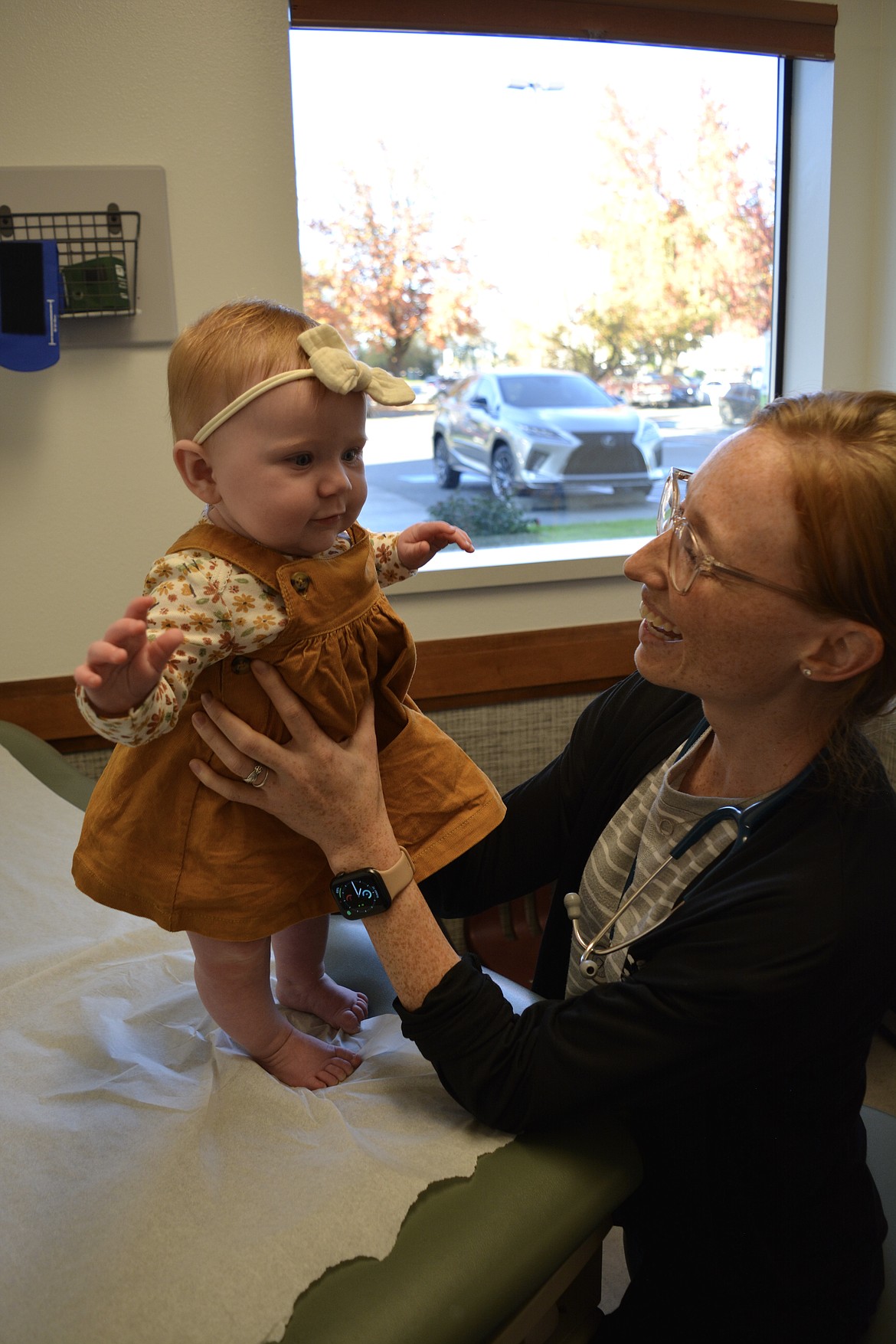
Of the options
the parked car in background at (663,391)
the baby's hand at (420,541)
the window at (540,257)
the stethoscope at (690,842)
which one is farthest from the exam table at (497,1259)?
the parked car in background at (663,391)

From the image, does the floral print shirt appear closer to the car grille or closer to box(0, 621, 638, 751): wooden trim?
box(0, 621, 638, 751): wooden trim

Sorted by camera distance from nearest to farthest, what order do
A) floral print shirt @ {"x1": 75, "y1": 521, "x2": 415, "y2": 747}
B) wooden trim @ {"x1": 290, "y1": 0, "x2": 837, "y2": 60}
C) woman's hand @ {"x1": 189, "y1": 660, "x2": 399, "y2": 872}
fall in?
floral print shirt @ {"x1": 75, "y1": 521, "x2": 415, "y2": 747} → woman's hand @ {"x1": 189, "y1": 660, "x2": 399, "y2": 872} → wooden trim @ {"x1": 290, "y1": 0, "x2": 837, "y2": 60}

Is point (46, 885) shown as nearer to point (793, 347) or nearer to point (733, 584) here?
point (733, 584)

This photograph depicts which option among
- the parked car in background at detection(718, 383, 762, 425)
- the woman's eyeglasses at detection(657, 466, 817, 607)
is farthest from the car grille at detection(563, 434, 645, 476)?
the woman's eyeglasses at detection(657, 466, 817, 607)

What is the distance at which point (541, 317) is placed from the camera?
2.65 meters

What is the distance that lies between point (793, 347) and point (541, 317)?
73cm

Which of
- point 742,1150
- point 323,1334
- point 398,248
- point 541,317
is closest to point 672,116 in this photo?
point 541,317

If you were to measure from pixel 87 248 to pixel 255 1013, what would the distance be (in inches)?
62.7

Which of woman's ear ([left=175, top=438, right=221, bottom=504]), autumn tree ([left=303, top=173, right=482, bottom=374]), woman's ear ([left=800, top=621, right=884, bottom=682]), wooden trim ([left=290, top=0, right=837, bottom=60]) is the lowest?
woman's ear ([left=800, top=621, right=884, bottom=682])

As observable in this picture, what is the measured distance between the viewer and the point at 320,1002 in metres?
1.31

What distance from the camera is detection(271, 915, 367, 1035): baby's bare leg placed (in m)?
1.29

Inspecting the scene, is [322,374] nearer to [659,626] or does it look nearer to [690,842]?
[659,626]

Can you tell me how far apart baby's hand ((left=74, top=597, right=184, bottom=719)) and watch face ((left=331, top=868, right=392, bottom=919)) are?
32cm

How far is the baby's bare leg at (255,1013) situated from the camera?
1133 millimetres
